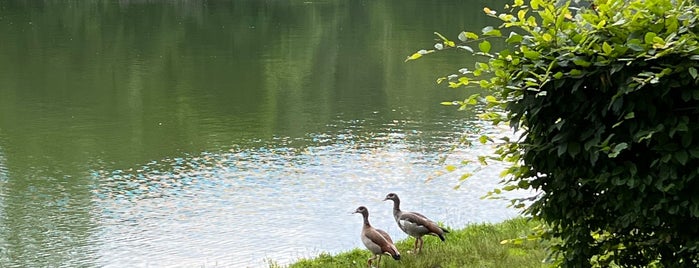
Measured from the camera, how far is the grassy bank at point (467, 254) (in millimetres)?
8578

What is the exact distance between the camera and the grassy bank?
858 cm

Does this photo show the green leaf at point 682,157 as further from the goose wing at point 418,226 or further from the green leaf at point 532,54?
the goose wing at point 418,226

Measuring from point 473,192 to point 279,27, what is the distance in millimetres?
40059

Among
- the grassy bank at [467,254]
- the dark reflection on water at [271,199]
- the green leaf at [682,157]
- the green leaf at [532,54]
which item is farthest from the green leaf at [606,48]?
the dark reflection on water at [271,199]

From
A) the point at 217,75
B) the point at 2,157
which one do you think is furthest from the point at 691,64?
the point at 217,75

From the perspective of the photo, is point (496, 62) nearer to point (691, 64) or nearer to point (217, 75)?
point (691, 64)

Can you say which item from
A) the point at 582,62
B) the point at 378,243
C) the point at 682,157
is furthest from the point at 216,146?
the point at 682,157

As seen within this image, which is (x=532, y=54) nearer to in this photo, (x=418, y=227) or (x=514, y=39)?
(x=514, y=39)

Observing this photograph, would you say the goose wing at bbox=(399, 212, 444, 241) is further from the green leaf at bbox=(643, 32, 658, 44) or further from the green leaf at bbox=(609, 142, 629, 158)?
the green leaf at bbox=(643, 32, 658, 44)

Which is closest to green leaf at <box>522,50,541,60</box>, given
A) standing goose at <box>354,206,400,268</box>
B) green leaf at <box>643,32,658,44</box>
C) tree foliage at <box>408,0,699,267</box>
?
tree foliage at <box>408,0,699,267</box>

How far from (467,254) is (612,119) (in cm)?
468

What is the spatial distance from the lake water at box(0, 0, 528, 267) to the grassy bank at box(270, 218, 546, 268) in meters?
1.65

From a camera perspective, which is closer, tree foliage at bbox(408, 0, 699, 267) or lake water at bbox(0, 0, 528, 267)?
tree foliage at bbox(408, 0, 699, 267)

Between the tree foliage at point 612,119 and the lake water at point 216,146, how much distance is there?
82cm
